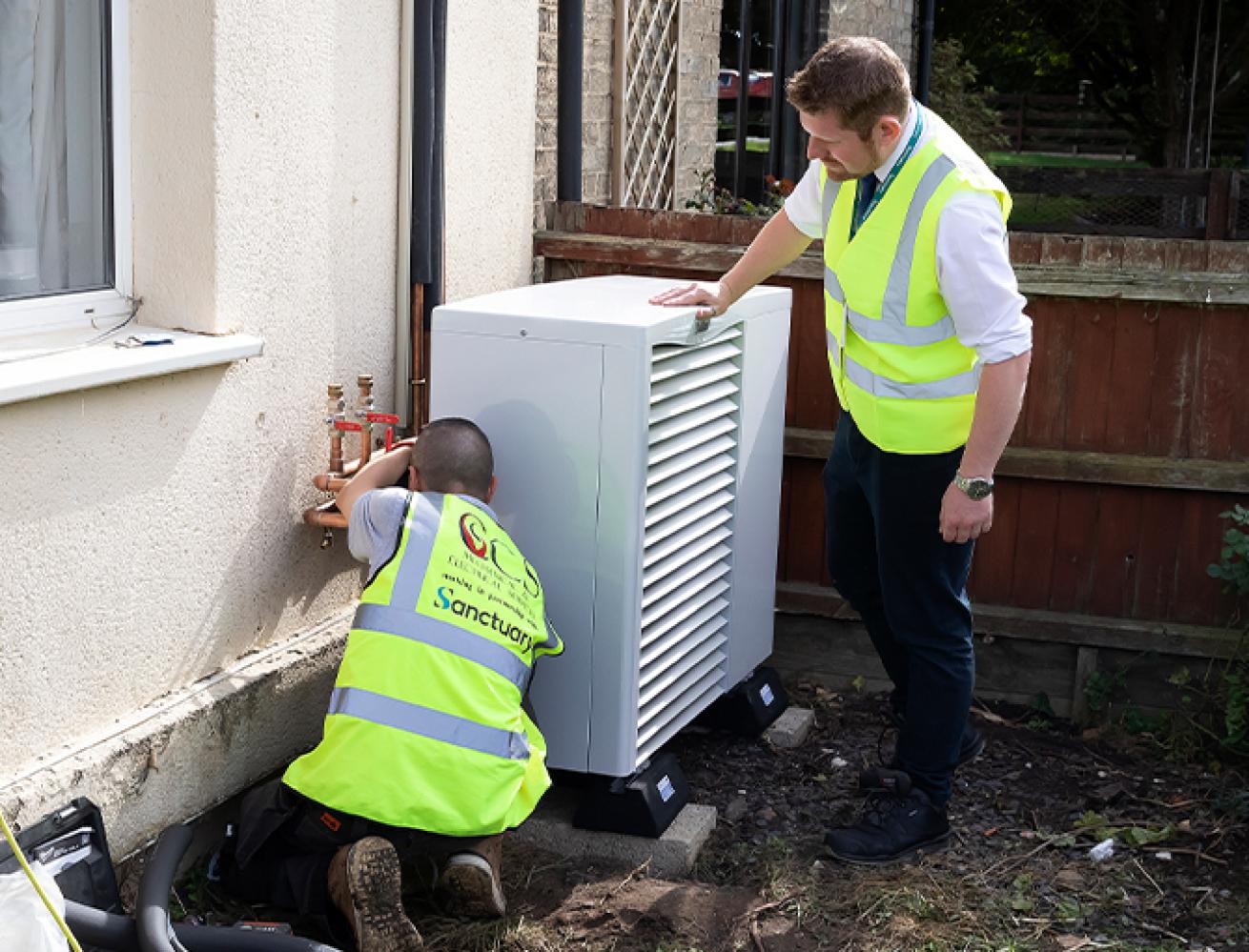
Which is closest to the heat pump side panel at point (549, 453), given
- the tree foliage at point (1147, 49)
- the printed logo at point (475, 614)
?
the printed logo at point (475, 614)

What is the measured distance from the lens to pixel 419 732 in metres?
3.38

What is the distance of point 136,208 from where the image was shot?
3590 mm

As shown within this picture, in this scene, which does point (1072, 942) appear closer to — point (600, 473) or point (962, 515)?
point (962, 515)

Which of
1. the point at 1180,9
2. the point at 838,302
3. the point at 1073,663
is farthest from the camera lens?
the point at 1180,9

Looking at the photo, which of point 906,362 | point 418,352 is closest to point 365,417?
point 418,352

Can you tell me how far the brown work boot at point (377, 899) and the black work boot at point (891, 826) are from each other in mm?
1246

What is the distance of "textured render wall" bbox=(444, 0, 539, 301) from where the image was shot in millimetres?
4621

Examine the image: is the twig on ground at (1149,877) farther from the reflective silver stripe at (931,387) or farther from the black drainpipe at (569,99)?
the black drainpipe at (569,99)

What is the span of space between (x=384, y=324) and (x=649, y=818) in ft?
4.97

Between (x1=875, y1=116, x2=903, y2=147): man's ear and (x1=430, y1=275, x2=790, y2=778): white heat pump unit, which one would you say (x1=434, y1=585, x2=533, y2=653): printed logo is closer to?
(x1=430, y1=275, x2=790, y2=778): white heat pump unit

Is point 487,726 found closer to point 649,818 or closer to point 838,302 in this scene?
point 649,818

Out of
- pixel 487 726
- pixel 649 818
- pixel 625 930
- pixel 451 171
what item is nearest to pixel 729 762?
pixel 649 818

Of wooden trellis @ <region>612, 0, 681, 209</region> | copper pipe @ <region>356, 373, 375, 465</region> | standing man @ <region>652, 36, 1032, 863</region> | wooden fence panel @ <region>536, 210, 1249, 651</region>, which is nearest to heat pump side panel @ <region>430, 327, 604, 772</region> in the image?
copper pipe @ <region>356, 373, 375, 465</region>

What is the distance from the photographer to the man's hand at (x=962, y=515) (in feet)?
12.1
